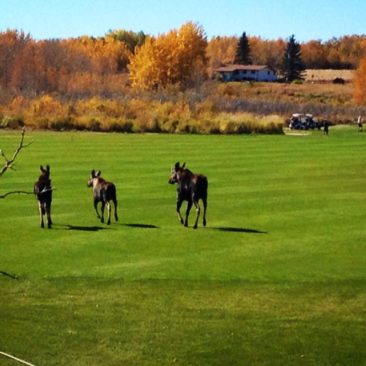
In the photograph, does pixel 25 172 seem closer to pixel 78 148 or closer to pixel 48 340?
pixel 78 148

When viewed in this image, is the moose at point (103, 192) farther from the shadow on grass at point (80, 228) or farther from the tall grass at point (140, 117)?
the tall grass at point (140, 117)

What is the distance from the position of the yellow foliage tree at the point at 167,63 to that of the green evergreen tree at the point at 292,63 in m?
49.1

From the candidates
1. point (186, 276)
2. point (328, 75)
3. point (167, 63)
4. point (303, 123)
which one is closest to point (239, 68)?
point (328, 75)

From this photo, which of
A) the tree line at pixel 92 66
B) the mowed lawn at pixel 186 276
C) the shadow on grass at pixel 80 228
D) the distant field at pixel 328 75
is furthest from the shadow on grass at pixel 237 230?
the distant field at pixel 328 75

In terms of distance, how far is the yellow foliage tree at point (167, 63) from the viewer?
125 m

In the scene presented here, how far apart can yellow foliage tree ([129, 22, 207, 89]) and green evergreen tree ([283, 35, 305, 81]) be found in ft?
161

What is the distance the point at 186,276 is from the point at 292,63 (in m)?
167

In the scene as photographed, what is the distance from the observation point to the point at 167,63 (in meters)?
126

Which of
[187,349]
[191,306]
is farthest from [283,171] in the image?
[187,349]

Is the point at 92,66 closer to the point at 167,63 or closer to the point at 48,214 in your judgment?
the point at 167,63

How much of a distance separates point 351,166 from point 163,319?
28753 millimetres

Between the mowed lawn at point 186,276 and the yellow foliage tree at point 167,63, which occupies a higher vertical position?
the yellow foliage tree at point 167,63

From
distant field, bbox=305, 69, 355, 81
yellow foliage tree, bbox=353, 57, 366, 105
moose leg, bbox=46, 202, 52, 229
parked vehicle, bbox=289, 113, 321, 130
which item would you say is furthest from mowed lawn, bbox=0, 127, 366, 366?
distant field, bbox=305, 69, 355, 81

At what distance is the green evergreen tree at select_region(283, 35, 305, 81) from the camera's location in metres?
179
